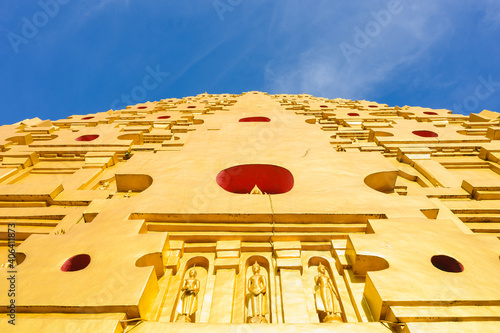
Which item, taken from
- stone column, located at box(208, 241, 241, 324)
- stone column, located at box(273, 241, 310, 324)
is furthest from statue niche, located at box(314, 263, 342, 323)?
stone column, located at box(208, 241, 241, 324)

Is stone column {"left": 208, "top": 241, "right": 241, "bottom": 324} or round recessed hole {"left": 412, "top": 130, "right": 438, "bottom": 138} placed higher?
round recessed hole {"left": 412, "top": 130, "right": 438, "bottom": 138}

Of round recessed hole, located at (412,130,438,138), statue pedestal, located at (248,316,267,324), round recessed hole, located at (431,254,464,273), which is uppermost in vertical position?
round recessed hole, located at (412,130,438,138)

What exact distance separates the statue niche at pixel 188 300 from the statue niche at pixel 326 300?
194 centimetres

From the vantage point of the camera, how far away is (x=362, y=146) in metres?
9.30

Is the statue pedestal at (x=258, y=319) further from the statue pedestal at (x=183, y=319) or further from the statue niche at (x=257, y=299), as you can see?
the statue pedestal at (x=183, y=319)

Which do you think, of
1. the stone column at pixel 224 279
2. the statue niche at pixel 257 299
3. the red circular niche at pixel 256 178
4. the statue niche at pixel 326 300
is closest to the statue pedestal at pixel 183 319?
the stone column at pixel 224 279

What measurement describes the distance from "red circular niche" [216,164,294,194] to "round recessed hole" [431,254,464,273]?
12.0 ft

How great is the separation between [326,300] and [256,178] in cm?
441

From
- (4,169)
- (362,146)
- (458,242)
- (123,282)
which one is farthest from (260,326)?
(4,169)

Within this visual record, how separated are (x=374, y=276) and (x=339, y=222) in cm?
158

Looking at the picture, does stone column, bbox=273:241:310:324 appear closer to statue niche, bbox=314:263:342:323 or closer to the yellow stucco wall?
the yellow stucco wall

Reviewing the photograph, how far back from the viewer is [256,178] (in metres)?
7.81

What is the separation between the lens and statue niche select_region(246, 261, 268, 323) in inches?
147

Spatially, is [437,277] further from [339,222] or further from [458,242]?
[339,222]
